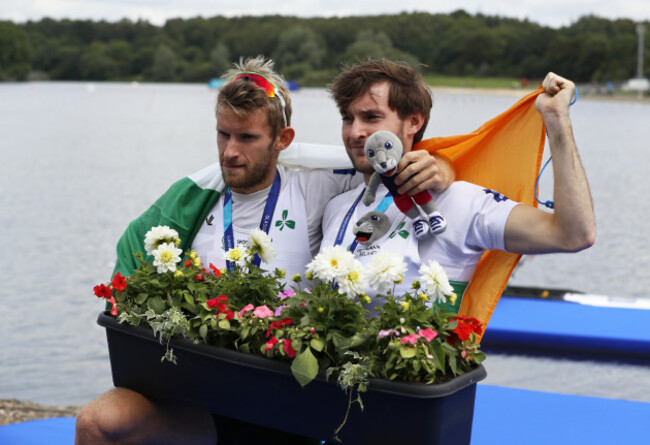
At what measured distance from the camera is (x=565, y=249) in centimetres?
270

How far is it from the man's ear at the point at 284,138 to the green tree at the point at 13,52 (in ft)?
337

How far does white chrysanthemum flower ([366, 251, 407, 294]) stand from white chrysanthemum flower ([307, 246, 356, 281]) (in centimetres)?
7

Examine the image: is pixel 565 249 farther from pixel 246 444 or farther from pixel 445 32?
pixel 445 32

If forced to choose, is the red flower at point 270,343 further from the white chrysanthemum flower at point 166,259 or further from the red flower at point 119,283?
the red flower at point 119,283

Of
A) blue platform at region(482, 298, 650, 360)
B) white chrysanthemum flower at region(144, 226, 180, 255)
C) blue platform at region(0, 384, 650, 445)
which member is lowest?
blue platform at region(482, 298, 650, 360)

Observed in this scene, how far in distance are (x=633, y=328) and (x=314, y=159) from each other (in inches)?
154

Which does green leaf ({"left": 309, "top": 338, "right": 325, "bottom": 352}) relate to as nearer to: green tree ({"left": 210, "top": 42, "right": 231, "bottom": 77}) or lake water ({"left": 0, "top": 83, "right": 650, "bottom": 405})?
lake water ({"left": 0, "top": 83, "right": 650, "bottom": 405})

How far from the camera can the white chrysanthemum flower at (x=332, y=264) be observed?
234 cm

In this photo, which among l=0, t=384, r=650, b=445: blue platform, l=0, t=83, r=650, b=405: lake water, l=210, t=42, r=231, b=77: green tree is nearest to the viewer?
l=0, t=384, r=650, b=445: blue platform

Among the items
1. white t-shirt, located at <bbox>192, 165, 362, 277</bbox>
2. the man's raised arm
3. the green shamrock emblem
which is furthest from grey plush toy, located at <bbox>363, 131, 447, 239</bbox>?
white t-shirt, located at <bbox>192, 165, 362, 277</bbox>

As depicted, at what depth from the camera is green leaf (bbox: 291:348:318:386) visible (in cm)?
225

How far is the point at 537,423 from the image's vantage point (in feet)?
13.9

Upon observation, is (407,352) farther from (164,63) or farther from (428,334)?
(164,63)

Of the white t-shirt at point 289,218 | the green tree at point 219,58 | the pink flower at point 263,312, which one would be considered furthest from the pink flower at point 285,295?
the green tree at point 219,58
